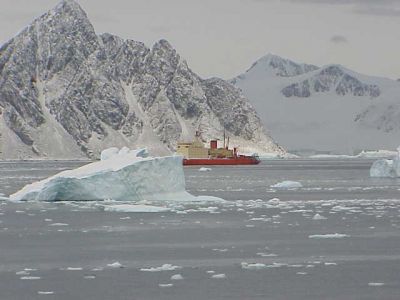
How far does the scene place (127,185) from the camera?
145 feet

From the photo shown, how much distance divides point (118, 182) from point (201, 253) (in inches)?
776

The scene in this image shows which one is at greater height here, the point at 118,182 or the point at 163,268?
the point at 118,182

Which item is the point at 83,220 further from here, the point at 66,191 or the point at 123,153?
the point at 123,153

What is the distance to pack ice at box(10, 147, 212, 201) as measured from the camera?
4300 cm

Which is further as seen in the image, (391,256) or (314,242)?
(314,242)

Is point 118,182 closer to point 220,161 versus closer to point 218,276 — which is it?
point 218,276

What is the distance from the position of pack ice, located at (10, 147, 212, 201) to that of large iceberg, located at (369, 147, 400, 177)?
4274cm

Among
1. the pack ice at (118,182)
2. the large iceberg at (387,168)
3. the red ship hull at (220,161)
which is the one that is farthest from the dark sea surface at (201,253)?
the red ship hull at (220,161)

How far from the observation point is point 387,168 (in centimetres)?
8975

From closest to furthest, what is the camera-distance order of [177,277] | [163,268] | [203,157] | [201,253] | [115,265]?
[177,277]
[163,268]
[115,265]
[201,253]
[203,157]

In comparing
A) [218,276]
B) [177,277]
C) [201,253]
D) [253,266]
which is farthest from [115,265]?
[201,253]

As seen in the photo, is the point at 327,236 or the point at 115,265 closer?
the point at 115,265

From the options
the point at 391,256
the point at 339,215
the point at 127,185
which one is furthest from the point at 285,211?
the point at 391,256

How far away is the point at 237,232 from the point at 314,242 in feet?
13.2
